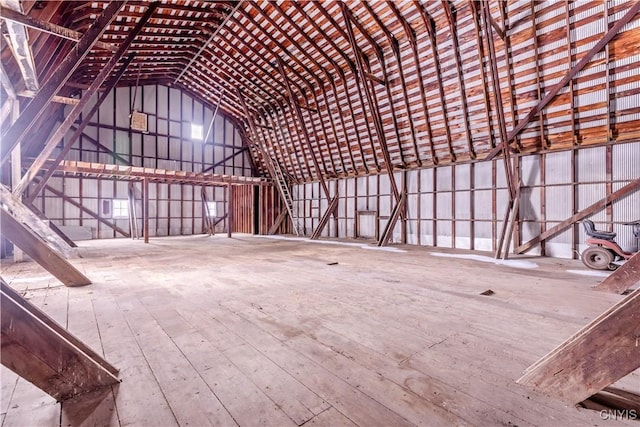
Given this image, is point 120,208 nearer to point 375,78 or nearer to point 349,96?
point 349,96

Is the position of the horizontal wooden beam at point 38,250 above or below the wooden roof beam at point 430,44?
below

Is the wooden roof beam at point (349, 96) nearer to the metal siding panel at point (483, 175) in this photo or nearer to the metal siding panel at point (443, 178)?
the metal siding panel at point (443, 178)

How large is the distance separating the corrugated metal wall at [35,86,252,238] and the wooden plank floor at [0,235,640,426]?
10.1m

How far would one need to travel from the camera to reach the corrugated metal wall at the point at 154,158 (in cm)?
1263

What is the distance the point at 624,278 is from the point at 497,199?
192 inches

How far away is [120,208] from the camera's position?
13781 mm

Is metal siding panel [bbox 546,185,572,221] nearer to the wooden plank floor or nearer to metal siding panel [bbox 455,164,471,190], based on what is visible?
metal siding panel [bbox 455,164,471,190]

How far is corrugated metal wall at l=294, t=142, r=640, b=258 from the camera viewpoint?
6.45 meters

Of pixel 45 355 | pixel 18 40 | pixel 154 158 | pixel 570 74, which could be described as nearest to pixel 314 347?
pixel 45 355

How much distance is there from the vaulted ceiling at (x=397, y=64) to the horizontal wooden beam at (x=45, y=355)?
15.8 ft

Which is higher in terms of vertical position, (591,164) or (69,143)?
(69,143)

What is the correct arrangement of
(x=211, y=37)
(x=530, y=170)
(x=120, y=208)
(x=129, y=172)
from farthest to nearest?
1. (x=120, y=208)
2. (x=129, y=172)
3. (x=211, y=37)
4. (x=530, y=170)

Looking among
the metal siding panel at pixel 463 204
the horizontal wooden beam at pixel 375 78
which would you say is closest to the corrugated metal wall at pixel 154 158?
the horizontal wooden beam at pixel 375 78

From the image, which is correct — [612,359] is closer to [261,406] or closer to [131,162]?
[261,406]
